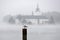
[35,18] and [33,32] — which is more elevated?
[35,18]

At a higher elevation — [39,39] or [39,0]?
[39,0]

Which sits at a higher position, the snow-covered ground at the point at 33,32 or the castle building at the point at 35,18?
the castle building at the point at 35,18

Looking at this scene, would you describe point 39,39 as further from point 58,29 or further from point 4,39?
point 4,39

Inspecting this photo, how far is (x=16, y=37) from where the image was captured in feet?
8.93

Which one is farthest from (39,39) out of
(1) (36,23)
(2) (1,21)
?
(2) (1,21)

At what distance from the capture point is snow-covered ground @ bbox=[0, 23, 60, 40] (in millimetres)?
2703

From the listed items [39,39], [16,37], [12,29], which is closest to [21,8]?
[12,29]

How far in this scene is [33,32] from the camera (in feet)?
8.95

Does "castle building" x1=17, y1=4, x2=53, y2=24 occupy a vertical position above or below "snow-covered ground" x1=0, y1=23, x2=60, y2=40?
above

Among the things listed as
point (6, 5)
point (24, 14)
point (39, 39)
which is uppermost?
point (6, 5)

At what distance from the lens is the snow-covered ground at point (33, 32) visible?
2.70 m

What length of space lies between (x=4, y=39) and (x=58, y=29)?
1402mm

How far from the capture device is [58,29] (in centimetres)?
271

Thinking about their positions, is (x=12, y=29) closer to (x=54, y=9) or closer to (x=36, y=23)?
(x=36, y=23)
